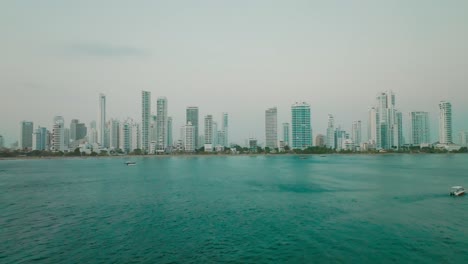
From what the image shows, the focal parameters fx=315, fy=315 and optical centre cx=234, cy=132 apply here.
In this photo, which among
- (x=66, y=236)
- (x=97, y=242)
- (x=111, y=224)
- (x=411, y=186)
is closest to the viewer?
(x=97, y=242)

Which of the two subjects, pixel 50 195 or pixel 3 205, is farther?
pixel 50 195

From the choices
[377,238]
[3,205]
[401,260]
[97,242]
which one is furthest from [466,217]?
[3,205]

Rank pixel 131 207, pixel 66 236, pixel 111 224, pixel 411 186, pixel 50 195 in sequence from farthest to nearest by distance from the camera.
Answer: pixel 411 186 < pixel 50 195 < pixel 131 207 < pixel 111 224 < pixel 66 236

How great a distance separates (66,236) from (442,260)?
2841 cm

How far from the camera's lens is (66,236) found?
26.3m

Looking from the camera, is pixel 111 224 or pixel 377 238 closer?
pixel 377 238

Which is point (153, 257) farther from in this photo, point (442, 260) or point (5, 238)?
point (442, 260)

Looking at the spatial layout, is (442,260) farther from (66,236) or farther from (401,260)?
(66,236)

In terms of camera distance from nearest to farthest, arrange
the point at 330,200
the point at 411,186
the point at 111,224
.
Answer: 1. the point at 111,224
2. the point at 330,200
3. the point at 411,186

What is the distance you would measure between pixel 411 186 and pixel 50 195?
5768 centimetres

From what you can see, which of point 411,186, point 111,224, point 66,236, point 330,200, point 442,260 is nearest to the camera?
point 442,260

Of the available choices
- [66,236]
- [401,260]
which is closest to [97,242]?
[66,236]

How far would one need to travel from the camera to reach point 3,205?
39594 mm

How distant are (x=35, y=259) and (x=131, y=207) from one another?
16.7 metres
